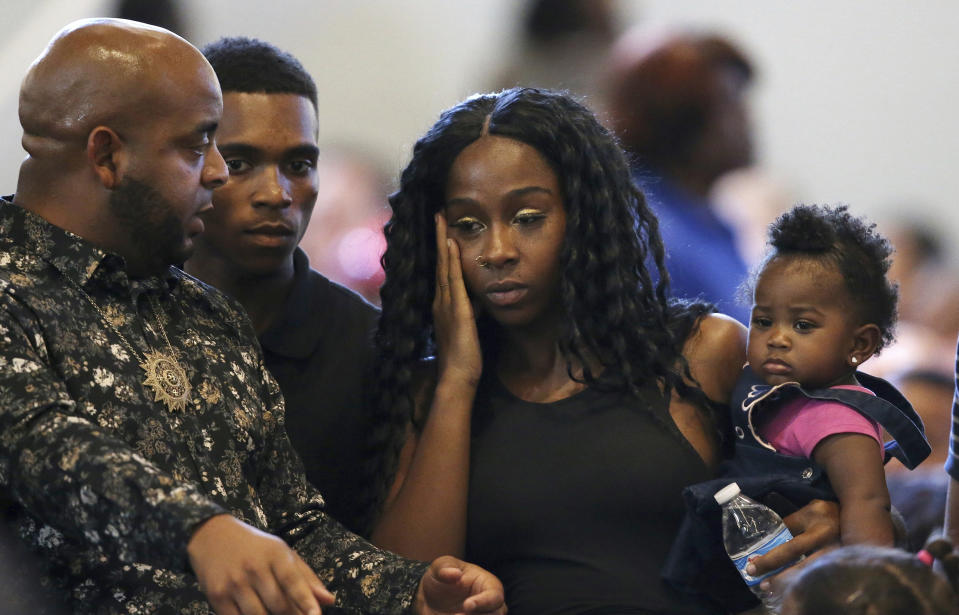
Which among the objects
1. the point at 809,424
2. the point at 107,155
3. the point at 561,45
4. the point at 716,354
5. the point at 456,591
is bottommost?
the point at 456,591

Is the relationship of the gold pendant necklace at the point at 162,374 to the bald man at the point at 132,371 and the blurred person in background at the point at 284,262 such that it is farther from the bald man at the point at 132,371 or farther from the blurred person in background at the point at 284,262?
the blurred person in background at the point at 284,262

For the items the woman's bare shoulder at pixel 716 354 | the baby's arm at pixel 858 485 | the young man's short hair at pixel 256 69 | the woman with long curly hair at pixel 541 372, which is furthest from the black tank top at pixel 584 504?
the young man's short hair at pixel 256 69

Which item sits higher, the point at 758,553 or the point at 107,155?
the point at 107,155

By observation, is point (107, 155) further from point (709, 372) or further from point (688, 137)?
point (688, 137)

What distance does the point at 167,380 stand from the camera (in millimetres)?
1770

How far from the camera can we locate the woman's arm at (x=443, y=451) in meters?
2.18

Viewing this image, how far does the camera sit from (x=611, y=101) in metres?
3.23

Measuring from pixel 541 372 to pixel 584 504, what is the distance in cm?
30

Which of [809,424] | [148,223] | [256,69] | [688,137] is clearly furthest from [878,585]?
[688,137]

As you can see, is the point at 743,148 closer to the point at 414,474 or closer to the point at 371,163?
the point at 371,163

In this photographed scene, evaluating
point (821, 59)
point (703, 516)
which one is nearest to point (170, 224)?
point (703, 516)

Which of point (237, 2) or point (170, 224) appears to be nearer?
point (170, 224)

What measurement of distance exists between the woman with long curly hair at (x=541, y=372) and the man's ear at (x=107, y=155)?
69cm

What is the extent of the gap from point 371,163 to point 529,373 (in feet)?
5.76
